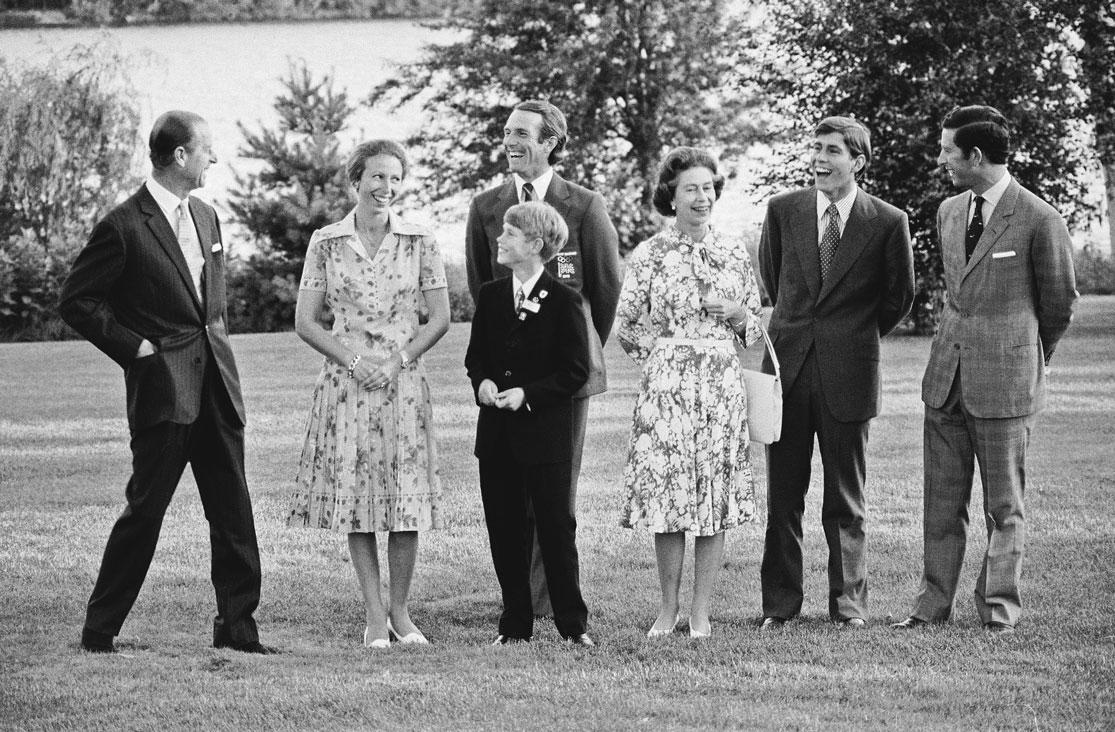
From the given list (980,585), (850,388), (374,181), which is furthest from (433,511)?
(980,585)

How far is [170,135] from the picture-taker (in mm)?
6090

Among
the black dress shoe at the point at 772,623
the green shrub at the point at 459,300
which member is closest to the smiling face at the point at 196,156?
the black dress shoe at the point at 772,623

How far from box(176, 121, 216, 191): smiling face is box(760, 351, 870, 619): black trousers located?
289 cm

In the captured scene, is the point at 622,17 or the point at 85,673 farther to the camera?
the point at 622,17

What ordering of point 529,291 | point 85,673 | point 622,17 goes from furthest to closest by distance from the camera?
point 622,17
point 529,291
point 85,673

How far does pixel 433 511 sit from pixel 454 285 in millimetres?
26954

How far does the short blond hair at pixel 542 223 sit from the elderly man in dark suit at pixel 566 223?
0.48m

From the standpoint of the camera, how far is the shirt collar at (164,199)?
6.17 meters

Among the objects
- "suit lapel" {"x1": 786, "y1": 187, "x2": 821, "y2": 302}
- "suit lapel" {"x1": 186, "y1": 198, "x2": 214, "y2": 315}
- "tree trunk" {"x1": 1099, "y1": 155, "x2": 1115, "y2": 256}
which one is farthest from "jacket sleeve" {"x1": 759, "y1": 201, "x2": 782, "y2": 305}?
"tree trunk" {"x1": 1099, "y1": 155, "x2": 1115, "y2": 256}

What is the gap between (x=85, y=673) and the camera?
581cm

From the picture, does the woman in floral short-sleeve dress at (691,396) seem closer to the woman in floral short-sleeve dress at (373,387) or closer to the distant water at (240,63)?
the woman in floral short-sleeve dress at (373,387)

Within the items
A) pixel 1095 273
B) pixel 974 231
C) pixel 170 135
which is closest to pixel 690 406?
pixel 974 231

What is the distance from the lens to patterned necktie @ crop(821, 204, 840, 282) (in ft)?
22.3

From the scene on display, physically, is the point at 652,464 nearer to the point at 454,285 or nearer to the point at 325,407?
the point at 325,407
